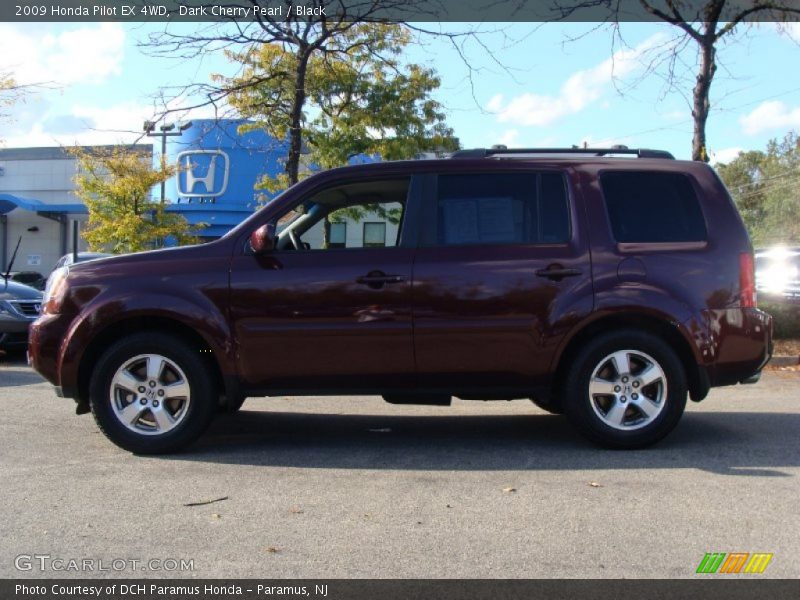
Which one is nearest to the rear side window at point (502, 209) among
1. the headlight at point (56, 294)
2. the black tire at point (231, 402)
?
the black tire at point (231, 402)

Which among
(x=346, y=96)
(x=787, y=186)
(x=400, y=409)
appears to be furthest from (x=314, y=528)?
(x=787, y=186)

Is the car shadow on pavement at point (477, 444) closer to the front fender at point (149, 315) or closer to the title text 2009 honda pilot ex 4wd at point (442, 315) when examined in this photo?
the title text 2009 honda pilot ex 4wd at point (442, 315)

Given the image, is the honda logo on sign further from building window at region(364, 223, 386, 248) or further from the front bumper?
building window at region(364, 223, 386, 248)

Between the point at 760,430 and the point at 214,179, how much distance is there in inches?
989

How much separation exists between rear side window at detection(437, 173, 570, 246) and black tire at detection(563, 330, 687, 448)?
85 centimetres

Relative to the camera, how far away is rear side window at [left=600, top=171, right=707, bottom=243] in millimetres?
5664

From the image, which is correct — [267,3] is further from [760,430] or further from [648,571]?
[648,571]

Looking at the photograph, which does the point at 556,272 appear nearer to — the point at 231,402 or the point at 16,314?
the point at 231,402

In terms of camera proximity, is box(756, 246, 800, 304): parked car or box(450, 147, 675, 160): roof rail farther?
box(756, 246, 800, 304): parked car

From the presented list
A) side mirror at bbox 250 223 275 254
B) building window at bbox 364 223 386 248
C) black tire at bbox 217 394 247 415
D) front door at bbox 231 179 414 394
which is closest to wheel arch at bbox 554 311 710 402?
front door at bbox 231 179 414 394

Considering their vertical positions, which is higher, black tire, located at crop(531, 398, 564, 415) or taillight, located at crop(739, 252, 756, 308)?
taillight, located at crop(739, 252, 756, 308)

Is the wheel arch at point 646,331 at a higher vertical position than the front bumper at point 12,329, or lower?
higher

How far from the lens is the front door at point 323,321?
546cm

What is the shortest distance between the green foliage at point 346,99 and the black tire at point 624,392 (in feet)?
31.0
